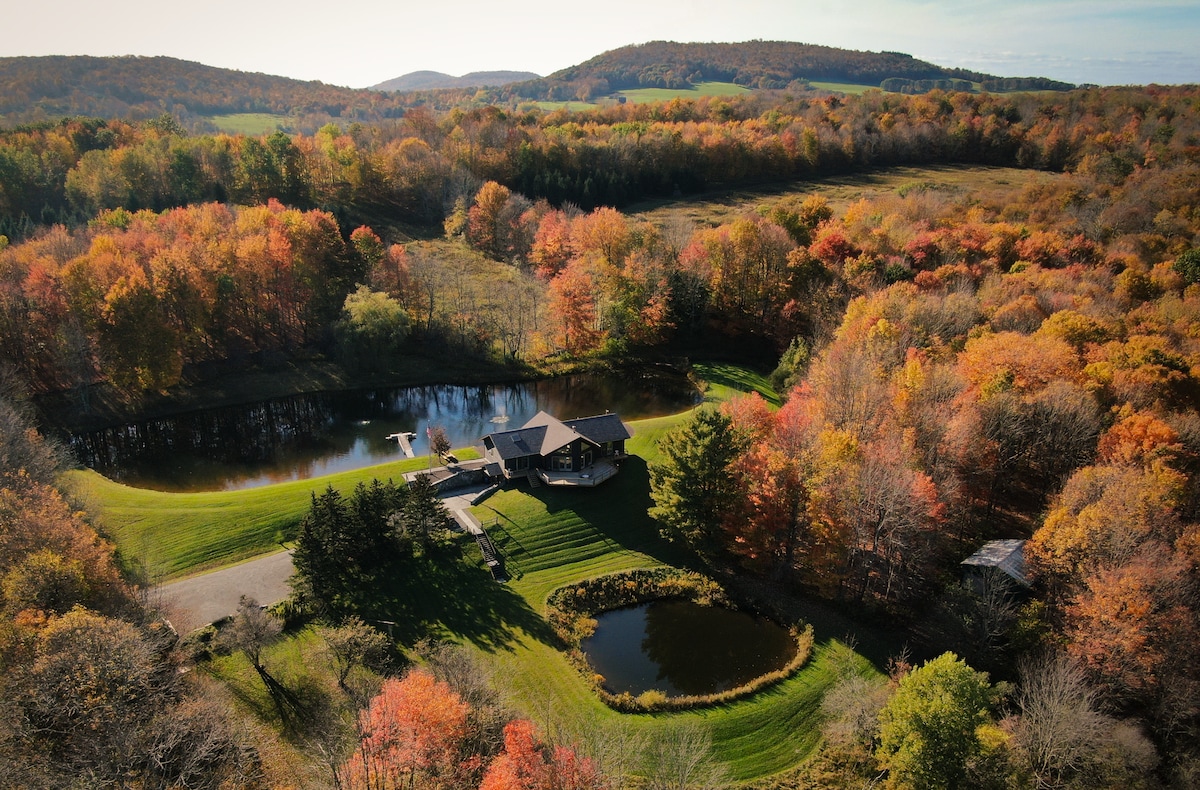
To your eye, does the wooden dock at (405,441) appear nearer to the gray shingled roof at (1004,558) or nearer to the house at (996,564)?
the house at (996,564)

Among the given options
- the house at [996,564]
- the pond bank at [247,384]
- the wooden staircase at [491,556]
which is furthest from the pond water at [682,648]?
the pond bank at [247,384]

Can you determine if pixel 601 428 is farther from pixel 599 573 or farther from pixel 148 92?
pixel 148 92

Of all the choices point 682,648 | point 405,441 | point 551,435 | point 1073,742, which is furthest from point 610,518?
point 1073,742

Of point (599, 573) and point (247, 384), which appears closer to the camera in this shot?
point (599, 573)

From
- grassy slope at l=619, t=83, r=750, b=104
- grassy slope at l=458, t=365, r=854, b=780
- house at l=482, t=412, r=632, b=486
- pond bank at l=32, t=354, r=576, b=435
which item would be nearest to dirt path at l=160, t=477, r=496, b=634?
grassy slope at l=458, t=365, r=854, b=780

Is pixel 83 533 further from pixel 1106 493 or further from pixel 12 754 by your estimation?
pixel 1106 493

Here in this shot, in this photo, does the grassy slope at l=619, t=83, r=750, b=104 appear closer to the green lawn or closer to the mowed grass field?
the green lawn

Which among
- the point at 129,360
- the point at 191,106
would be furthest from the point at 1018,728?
the point at 191,106
